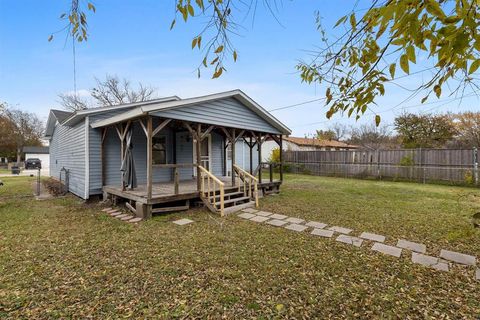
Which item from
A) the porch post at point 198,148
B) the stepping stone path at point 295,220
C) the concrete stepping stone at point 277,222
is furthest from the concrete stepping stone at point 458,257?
the porch post at point 198,148

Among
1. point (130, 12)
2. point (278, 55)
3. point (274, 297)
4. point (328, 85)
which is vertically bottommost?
point (274, 297)

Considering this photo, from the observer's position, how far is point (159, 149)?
29.9 ft

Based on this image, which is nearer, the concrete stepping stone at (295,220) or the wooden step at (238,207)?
the concrete stepping stone at (295,220)

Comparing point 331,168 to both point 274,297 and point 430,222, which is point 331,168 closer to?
point 430,222

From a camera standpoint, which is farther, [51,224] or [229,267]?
[51,224]

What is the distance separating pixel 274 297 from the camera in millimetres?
2732

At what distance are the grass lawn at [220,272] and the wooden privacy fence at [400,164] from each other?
315 inches

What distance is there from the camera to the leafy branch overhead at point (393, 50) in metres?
0.99

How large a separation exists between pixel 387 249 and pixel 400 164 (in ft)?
36.9

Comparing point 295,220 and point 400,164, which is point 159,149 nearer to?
point 295,220

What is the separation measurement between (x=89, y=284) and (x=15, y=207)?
6.45 meters

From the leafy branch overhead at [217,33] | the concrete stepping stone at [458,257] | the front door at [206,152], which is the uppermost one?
the leafy branch overhead at [217,33]

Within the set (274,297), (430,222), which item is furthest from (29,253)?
(430,222)

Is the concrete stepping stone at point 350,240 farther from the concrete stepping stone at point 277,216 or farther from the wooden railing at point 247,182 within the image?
the wooden railing at point 247,182
